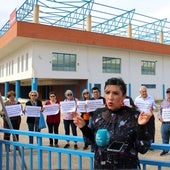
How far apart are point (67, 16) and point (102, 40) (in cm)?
787

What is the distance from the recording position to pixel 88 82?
33.1m

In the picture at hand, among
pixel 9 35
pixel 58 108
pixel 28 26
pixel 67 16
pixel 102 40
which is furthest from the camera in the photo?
pixel 67 16

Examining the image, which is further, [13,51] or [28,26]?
[13,51]

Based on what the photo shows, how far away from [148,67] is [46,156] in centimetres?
3618

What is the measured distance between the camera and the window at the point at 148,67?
38.8 metres

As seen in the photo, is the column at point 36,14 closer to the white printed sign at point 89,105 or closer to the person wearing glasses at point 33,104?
the person wearing glasses at point 33,104

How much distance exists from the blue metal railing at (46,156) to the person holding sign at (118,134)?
44 cm

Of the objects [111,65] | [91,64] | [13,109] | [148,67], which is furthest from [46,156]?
[148,67]

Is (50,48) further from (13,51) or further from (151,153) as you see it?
(151,153)

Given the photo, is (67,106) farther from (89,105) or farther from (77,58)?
(77,58)

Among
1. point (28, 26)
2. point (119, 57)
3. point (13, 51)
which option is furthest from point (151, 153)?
point (13, 51)

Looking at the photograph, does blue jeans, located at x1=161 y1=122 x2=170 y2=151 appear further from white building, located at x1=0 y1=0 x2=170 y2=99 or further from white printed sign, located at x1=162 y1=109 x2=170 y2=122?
white building, located at x1=0 y1=0 x2=170 y2=99

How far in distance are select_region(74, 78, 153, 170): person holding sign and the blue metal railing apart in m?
0.44

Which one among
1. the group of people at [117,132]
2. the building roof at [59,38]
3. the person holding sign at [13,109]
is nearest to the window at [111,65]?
the building roof at [59,38]
